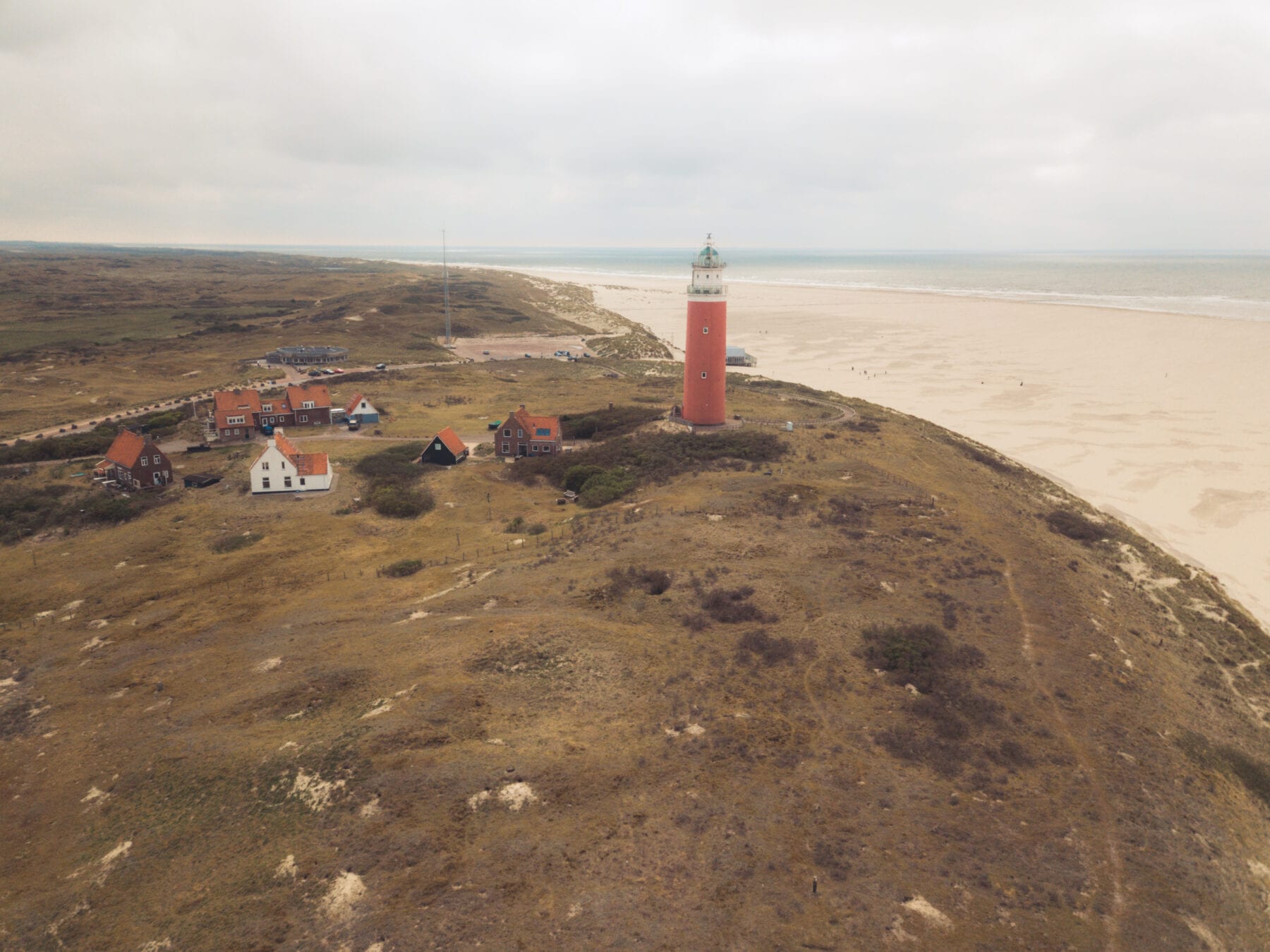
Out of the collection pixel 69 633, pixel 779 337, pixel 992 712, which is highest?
pixel 779 337

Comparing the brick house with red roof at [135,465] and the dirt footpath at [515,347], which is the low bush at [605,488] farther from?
the dirt footpath at [515,347]

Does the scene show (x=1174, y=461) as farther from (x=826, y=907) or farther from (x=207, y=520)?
(x=207, y=520)

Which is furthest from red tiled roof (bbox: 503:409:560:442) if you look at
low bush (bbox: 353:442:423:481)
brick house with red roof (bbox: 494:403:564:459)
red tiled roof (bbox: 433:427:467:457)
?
low bush (bbox: 353:442:423:481)

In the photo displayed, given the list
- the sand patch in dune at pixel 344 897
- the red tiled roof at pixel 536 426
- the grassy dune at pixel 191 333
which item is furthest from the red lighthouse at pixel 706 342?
the grassy dune at pixel 191 333

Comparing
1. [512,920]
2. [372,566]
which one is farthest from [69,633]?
[512,920]

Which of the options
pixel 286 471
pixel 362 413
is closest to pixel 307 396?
pixel 362 413

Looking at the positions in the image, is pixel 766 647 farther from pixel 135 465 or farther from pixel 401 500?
pixel 135 465
